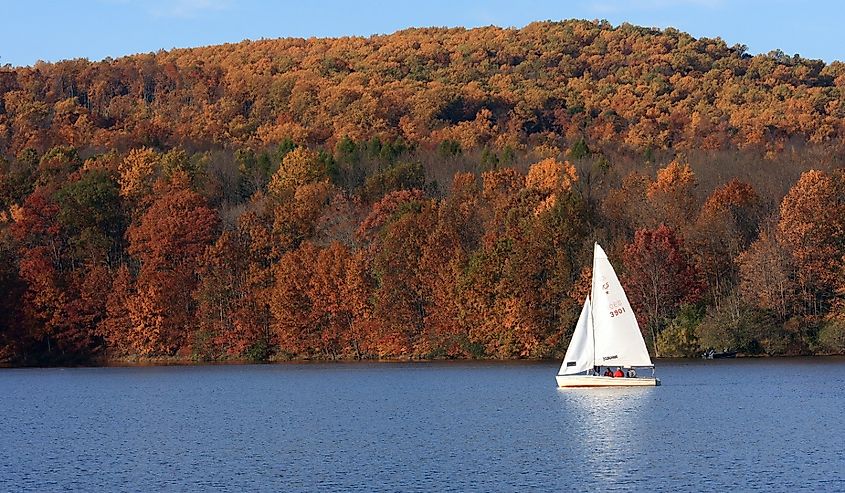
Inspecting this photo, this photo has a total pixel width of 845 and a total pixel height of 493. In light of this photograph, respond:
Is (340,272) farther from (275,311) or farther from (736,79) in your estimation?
(736,79)

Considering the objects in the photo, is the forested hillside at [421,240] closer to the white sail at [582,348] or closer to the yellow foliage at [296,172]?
the yellow foliage at [296,172]

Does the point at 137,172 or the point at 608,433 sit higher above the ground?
the point at 137,172

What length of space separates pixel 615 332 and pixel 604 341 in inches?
27.5

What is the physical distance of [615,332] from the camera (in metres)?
64.5

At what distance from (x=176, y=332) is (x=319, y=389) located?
3679 cm

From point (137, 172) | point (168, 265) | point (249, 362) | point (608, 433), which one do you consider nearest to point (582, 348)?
point (608, 433)

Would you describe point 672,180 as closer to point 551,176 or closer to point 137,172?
point 551,176

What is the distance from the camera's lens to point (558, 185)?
107m

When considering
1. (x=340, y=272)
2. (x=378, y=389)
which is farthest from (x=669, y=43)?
(x=378, y=389)

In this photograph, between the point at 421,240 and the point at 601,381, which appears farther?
the point at 421,240

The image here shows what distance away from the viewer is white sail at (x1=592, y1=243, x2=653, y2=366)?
2539 inches

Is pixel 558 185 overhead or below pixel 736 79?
below

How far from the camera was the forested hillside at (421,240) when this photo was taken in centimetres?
9119

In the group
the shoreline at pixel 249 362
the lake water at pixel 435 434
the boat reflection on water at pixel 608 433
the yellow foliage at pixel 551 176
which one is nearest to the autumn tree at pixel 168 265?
the shoreline at pixel 249 362
